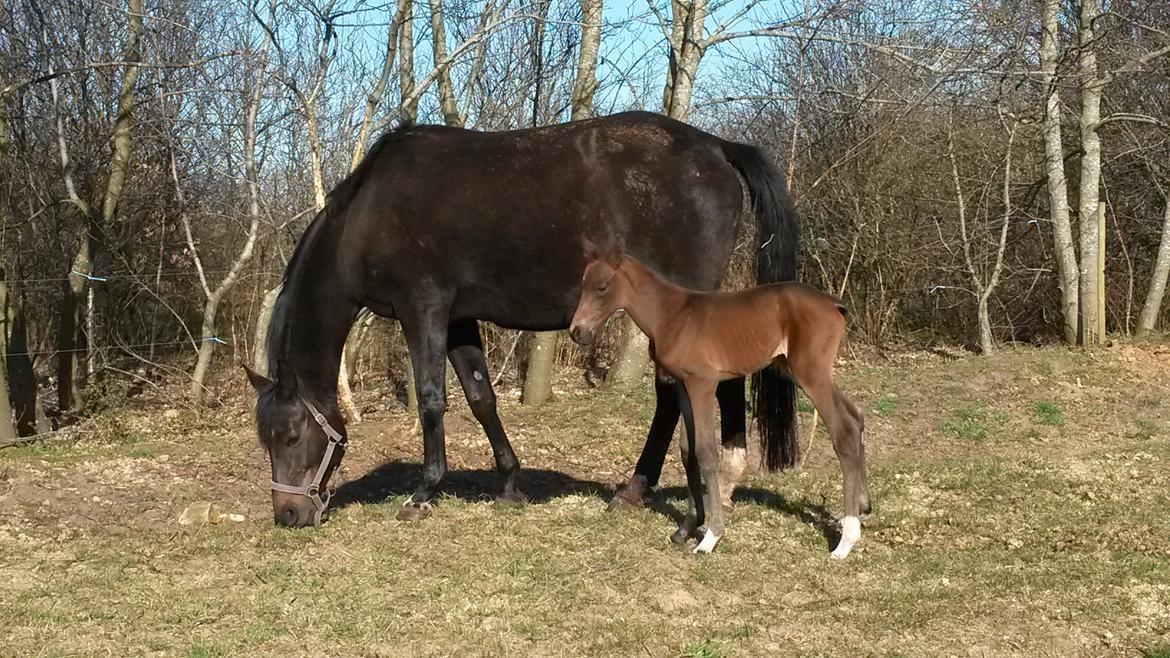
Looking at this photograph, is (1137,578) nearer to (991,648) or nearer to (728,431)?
(991,648)

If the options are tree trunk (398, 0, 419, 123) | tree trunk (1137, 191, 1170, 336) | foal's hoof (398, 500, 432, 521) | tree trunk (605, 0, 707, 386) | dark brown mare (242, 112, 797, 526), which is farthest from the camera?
tree trunk (1137, 191, 1170, 336)

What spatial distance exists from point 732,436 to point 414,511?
197 cm

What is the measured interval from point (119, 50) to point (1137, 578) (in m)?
11.0

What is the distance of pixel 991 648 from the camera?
387 centimetres

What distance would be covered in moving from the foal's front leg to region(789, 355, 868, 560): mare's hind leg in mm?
462

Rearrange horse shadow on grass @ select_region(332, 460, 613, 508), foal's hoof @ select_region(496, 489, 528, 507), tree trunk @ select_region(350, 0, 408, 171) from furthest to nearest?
tree trunk @ select_region(350, 0, 408, 171)
horse shadow on grass @ select_region(332, 460, 613, 508)
foal's hoof @ select_region(496, 489, 528, 507)

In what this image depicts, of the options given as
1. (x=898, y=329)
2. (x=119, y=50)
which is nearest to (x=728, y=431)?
(x=119, y=50)

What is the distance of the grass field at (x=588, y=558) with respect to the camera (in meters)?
4.02

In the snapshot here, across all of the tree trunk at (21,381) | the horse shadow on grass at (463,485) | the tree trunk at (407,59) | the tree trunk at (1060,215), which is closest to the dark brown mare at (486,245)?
the horse shadow on grass at (463,485)

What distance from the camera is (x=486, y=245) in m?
5.82

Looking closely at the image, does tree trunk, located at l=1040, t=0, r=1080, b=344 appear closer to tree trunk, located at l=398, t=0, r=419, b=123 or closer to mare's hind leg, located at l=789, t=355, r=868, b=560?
tree trunk, located at l=398, t=0, r=419, b=123

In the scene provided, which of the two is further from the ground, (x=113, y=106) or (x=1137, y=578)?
(x=113, y=106)

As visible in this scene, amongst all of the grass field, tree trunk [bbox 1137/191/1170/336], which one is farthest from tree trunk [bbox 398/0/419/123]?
tree trunk [bbox 1137/191/1170/336]

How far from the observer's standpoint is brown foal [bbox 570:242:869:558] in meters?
4.91
